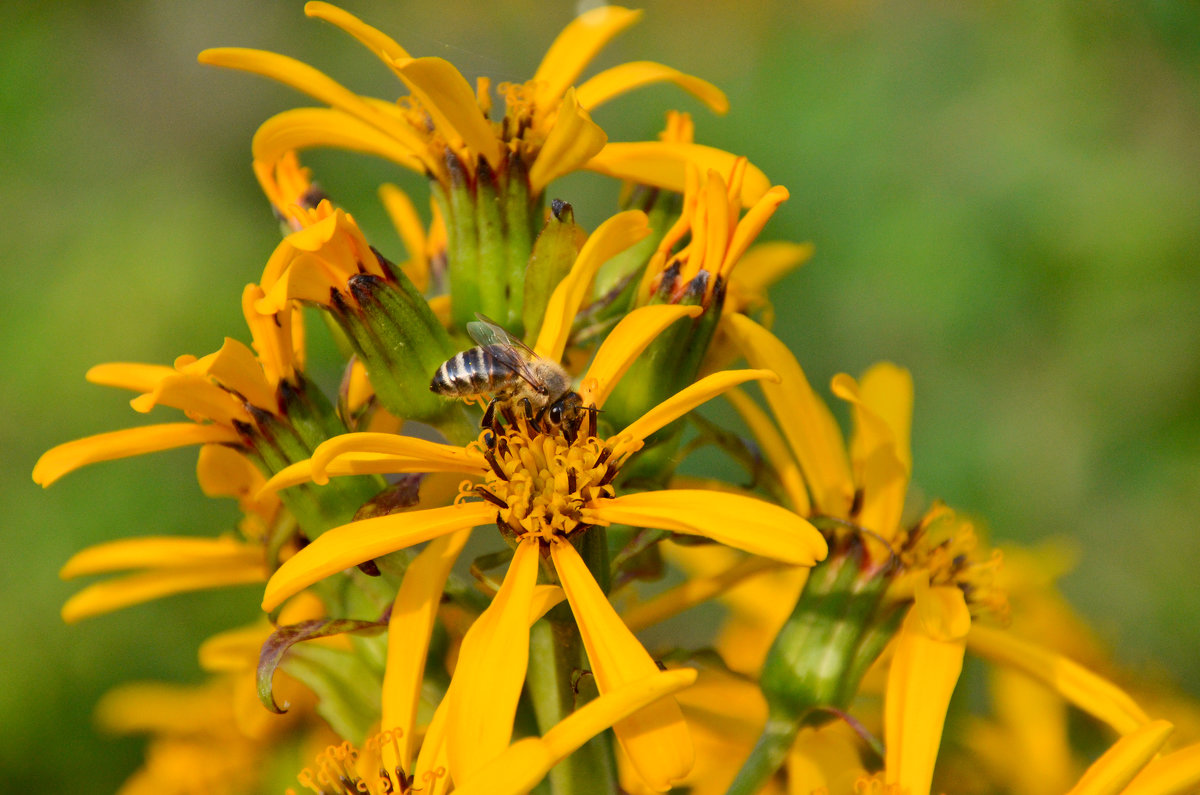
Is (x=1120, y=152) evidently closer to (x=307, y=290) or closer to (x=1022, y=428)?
(x=1022, y=428)

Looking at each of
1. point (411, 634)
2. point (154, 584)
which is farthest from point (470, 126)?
point (154, 584)

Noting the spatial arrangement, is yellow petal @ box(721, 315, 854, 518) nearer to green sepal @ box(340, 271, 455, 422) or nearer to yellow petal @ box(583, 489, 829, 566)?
yellow petal @ box(583, 489, 829, 566)

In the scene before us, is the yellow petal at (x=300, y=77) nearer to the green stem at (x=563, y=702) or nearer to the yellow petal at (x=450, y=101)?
the yellow petal at (x=450, y=101)

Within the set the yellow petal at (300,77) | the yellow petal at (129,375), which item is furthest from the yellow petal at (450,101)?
the yellow petal at (129,375)

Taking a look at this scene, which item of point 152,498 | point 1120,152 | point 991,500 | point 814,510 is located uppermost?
point 152,498

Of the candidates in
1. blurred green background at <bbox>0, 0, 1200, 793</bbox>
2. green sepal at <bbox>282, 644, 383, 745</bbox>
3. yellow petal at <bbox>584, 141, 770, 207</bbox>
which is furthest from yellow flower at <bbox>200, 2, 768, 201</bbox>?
blurred green background at <bbox>0, 0, 1200, 793</bbox>

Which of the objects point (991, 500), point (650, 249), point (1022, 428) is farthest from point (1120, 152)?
point (650, 249)
